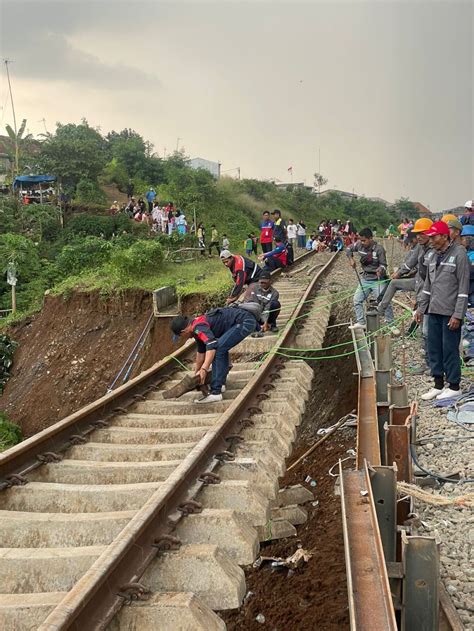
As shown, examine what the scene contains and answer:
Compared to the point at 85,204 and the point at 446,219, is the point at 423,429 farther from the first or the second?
the point at 85,204

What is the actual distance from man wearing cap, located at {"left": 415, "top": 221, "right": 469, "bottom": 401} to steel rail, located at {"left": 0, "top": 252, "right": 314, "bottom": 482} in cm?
313

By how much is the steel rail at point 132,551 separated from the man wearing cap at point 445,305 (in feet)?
10.0

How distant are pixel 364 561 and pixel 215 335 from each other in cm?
388

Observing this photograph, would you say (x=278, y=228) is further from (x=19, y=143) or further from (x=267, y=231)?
(x=19, y=143)

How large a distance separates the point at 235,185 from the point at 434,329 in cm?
4820

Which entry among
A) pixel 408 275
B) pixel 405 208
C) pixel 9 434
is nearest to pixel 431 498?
pixel 408 275

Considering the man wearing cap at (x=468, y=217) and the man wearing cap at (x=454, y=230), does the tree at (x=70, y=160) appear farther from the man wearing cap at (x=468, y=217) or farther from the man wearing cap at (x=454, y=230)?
the man wearing cap at (x=454, y=230)

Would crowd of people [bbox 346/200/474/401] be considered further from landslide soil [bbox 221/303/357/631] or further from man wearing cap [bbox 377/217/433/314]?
landslide soil [bbox 221/303/357/631]

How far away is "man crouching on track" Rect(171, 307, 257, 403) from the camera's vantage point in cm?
612

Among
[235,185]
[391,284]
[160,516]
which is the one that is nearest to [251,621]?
[160,516]

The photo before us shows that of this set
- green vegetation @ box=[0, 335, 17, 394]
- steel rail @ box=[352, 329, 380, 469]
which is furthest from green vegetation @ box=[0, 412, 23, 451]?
steel rail @ box=[352, 329, 380, 469]

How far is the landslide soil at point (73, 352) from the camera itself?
14.2m

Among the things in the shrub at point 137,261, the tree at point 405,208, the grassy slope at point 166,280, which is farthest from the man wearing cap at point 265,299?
the tree at point 405,208

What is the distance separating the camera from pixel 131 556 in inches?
120
